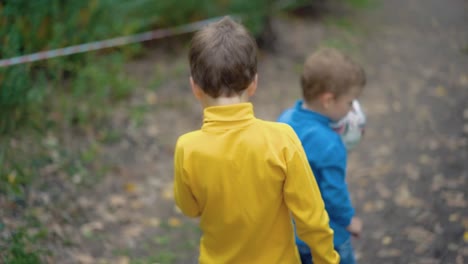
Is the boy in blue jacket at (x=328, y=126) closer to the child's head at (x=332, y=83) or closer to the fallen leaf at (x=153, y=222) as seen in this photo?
the child's head at (x=332, y=83)

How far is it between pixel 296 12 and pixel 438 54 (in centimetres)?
242

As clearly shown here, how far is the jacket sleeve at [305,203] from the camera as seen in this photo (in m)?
1.94

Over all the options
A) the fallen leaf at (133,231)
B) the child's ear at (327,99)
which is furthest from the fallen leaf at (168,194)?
the child's ear at (327,99)

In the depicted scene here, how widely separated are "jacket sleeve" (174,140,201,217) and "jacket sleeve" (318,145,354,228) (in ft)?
2.06

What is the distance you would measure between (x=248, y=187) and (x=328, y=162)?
58cm

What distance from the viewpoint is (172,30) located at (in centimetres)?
698

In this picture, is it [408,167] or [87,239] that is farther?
[408,167]

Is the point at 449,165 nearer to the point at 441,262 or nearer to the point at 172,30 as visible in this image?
the point at 441,262

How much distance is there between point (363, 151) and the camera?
5.43 m

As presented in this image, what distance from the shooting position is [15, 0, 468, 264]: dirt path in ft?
12.9

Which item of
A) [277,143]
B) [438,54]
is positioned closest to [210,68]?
[277,143]

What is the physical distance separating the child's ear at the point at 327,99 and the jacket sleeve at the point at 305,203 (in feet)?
2.17

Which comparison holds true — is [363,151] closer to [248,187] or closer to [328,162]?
[328,162]

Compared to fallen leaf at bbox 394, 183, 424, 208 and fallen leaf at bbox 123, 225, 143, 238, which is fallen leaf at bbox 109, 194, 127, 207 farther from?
fallen leaf at bbox 394, 183, 424, 208
